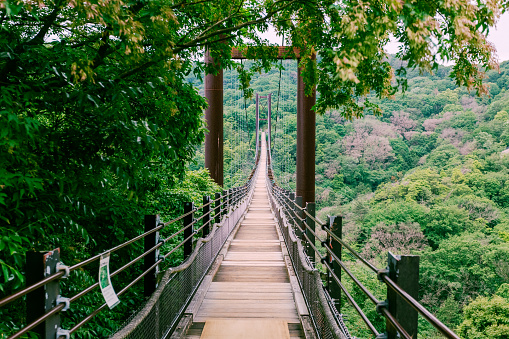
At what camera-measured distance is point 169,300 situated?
2633mm

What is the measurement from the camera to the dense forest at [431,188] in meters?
21.4

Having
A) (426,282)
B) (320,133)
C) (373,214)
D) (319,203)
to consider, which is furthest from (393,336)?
(320,133)

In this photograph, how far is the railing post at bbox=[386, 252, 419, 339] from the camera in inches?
56.9

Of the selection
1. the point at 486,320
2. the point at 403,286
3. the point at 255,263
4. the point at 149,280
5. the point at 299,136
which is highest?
the point at 299,136

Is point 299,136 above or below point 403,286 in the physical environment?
above

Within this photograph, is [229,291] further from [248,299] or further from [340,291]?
[340,291]

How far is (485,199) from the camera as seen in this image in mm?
30109

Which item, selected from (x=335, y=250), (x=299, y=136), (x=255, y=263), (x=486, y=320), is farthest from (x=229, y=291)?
(x=486, y=320)

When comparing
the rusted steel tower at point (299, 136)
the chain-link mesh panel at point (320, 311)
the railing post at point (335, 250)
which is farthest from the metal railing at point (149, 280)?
the rusted steel tower at point (299, 136)

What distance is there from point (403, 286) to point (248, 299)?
2.43 metres

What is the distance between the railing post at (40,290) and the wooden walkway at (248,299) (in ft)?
5.24

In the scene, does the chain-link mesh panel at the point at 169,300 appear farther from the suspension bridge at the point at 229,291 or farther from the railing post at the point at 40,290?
the railing post at the point at 40,290

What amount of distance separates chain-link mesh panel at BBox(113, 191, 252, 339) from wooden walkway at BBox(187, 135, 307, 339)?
16 centimetres

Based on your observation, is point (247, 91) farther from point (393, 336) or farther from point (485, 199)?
point (485, 199)
